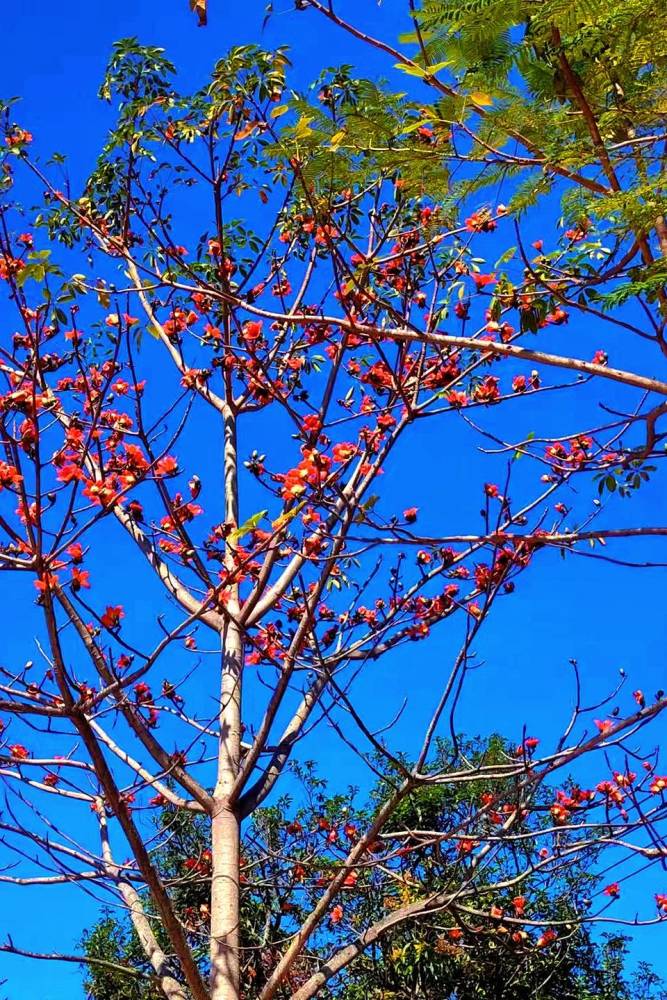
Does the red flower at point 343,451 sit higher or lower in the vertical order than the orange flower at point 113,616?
higher

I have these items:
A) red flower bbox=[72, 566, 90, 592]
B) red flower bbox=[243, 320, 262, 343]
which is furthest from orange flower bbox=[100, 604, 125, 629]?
red flower bbox=[243, 320, 262, 343]

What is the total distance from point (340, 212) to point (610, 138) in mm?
2472

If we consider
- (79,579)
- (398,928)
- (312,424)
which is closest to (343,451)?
(312,424)

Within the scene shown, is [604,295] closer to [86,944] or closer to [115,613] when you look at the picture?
[115,613]

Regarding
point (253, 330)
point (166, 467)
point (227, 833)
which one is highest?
point (253, 330)

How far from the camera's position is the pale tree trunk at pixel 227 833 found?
4.59 m

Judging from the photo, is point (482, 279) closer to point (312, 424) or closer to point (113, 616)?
point (312, 424)

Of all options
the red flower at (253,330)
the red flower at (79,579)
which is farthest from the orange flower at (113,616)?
the red flower at (253,330)

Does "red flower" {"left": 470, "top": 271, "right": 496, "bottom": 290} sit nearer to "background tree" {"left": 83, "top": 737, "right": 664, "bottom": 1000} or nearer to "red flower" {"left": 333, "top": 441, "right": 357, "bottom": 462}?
"red flower" {"left": 333, "top": 441, "right": 357, "bottom": 462}

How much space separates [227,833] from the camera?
16.1 ft

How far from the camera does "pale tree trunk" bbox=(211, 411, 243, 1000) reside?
4.59 metres

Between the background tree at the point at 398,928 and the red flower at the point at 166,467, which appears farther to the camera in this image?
the background tree at the point at 398,928

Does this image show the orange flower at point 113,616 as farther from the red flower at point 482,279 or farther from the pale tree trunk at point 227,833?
the red flower at point 482,279

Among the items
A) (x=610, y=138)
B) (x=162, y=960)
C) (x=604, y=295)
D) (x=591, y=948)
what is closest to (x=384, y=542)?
(x=604, y=295)
